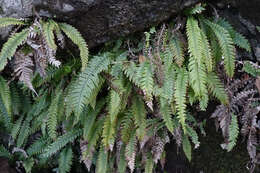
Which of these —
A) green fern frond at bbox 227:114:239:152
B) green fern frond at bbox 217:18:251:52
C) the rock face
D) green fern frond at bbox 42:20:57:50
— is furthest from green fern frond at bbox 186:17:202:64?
green fern frond at bbox 42:20:57:50

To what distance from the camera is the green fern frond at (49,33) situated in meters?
2.55

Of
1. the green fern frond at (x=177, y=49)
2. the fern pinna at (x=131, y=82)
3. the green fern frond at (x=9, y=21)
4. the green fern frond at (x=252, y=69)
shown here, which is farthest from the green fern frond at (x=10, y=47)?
the green fern frond at (x=252, y=69)

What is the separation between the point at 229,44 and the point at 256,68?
469 millimetres

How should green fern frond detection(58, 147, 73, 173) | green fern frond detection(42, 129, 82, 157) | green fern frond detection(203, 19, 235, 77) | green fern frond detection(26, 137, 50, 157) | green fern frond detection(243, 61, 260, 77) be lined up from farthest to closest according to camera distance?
1. green fern frond detection(26, 137, 50, 157)
2. green fern frond detection(58, 147, 73, 173)
3. green fern frond detection(42, 129, 82, 157)
4. green fern frond detection(243, 61, 260, 77)
5. green fern frond detection(203, 19, 235, 77)

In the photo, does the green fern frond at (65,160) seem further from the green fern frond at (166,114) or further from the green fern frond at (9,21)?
the green fern frond at (9,21)

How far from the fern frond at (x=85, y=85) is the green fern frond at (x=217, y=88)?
1.05 metres

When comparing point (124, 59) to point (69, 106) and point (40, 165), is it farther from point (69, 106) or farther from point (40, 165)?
point (40, 165)

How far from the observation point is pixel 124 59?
9.36 feet

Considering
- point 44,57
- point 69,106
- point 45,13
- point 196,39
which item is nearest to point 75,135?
point 69,106

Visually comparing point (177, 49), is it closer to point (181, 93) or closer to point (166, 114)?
point (181, 93)

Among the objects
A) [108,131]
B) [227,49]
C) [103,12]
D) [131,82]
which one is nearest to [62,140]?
[108,131]

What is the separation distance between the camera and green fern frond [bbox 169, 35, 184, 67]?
271 centimetres

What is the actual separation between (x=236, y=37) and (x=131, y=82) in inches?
47.5

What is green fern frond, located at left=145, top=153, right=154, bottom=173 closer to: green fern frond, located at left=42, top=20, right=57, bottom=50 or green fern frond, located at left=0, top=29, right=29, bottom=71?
green fern frond, located at left=42, top=20, right=57, bottom=50
